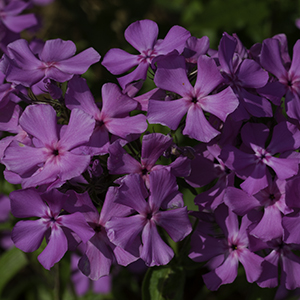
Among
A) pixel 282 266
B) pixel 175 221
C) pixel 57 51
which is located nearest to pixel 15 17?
pixel 57 51

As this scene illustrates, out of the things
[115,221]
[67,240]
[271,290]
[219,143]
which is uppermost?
[219,143]

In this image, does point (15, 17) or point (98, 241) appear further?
point (15, 17)

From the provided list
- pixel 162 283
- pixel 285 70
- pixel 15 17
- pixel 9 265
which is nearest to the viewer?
pixel 285 70

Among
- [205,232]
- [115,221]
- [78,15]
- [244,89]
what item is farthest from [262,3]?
[115,221]

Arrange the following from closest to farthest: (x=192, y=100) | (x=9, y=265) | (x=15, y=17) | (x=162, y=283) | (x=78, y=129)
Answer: (x=78, y=129) → (x=192, y=100) → (x=162, y=283) → (x=15, y=17) → (x=9, y=265)

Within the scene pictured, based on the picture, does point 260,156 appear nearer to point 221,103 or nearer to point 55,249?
point 221,103

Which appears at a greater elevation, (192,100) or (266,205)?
(192,100)

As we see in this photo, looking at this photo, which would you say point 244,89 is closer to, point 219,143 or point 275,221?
point 219,143
